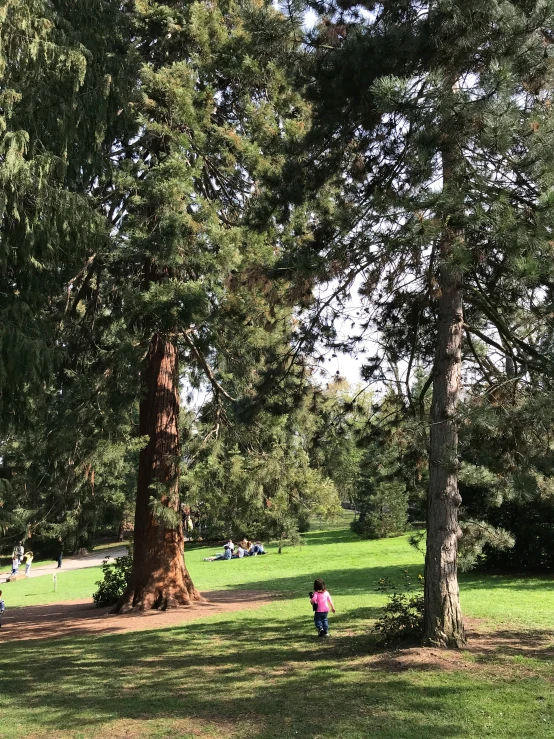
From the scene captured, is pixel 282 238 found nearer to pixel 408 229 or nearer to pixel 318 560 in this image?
pixel 408 229

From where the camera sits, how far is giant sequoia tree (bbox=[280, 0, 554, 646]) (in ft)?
18.3

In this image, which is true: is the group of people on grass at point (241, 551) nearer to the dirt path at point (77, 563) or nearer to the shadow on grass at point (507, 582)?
the dirt path at point (77, 563)

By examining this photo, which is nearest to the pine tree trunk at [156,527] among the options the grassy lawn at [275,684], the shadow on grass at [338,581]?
the grassy lawn at [275,684]

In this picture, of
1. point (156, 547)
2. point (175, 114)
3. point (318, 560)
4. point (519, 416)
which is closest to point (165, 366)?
point (156, 547)

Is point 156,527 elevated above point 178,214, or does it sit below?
below

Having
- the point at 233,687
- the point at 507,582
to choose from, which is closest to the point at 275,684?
the point at 233,687

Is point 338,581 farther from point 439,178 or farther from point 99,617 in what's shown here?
point 439,178

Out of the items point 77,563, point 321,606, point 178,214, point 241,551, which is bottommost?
point 77,563

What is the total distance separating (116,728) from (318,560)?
19.0 m

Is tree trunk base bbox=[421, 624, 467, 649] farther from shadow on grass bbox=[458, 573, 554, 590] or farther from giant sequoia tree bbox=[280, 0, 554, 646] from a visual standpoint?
shadow on grass bbox=[458, 573, 554, 590]

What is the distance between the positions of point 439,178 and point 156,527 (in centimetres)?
869

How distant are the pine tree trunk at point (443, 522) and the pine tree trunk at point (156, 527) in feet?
19.2

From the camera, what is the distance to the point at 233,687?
21.9 feet

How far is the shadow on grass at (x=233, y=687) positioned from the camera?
211 inches
